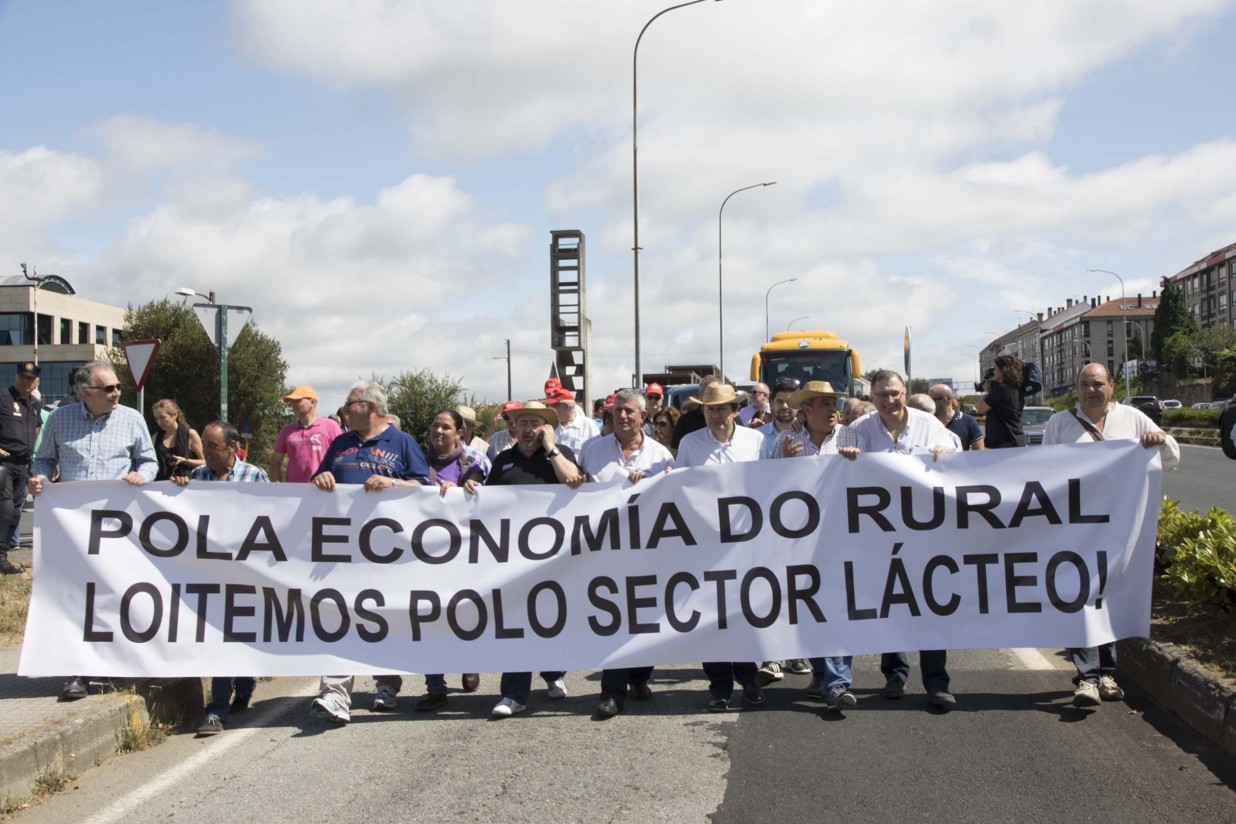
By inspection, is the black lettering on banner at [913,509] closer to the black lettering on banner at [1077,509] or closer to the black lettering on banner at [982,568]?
the black lettering on banner at [982,568]

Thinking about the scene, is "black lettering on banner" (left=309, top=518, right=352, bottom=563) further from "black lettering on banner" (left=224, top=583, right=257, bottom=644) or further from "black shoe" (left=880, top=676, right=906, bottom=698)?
"black shoe" (left=880, top=676, right=906, bottom=698)

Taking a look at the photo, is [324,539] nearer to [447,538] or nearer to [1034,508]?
[447,538]

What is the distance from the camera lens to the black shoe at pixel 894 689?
22.6 feet

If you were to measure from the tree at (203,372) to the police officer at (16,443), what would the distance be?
1357 inches

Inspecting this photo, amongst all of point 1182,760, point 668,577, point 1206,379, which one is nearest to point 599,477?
point 668,577

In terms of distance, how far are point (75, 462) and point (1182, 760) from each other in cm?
624

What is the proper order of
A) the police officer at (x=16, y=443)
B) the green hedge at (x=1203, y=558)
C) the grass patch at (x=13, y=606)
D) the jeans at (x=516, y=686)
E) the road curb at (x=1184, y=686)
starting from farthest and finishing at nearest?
the police officer at (x=16, y=443) < the grass patch at (x=13, y=606) < the green hedge at (x=1203, y=558) < the jeans at (x=516, y=686) < the road curb at (x=1184, y=686)

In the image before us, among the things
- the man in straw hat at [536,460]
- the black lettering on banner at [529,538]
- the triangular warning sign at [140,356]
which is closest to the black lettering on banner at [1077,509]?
the man in straw hat at [536,460]

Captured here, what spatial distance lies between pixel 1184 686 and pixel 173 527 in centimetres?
568

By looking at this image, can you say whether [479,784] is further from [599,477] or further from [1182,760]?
[1182,760]

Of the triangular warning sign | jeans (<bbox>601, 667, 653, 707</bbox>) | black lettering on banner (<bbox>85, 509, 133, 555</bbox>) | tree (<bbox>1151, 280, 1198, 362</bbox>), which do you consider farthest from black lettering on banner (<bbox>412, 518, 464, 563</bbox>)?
tree (<bbox>1151, 280, 1198, 362</bbox>)

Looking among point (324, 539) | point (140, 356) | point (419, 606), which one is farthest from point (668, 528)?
point (140, 356)

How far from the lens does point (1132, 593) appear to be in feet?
22.5

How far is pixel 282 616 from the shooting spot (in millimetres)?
6859
